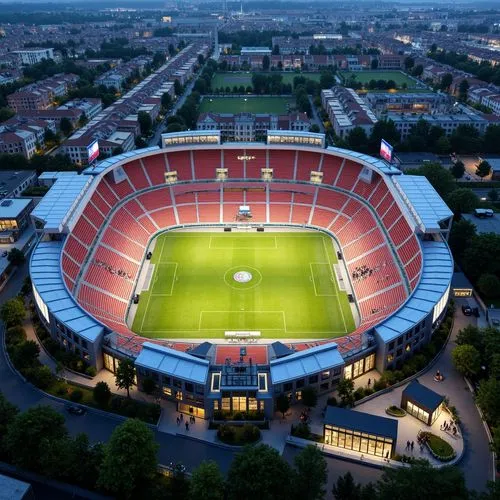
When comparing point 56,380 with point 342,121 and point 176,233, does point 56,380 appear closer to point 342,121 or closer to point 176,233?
point 176,233

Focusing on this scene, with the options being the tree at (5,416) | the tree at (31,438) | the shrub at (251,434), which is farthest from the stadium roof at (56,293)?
the shrub at (251,434)

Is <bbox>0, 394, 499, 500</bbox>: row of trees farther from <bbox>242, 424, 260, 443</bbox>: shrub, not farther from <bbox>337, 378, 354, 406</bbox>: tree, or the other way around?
<bbox>337, 378, 354, 406</bbox>: tree

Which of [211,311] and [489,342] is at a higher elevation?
[489,342]

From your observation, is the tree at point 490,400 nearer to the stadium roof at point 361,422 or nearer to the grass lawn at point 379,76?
the stadium roof at point 361,422

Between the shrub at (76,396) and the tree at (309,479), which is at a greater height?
the tree at (309,479)

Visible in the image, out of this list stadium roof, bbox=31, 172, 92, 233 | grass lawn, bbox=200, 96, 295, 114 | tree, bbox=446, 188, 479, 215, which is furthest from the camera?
grass lawn, bbox=200, 96, 295, 114

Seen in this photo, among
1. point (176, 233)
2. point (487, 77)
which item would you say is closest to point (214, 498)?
point (176, 233)

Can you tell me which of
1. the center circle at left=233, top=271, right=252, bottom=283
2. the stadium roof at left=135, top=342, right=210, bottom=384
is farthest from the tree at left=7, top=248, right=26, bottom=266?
the stadium roof at left=135, top=342, right=210, bottom=384
